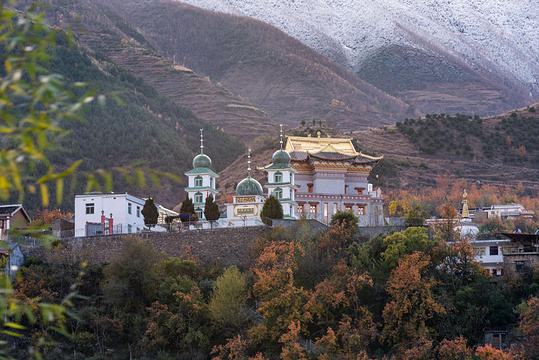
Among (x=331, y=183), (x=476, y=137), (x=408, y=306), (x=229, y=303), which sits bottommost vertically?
(x=408, y=306)

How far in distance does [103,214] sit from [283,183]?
12.8 meters

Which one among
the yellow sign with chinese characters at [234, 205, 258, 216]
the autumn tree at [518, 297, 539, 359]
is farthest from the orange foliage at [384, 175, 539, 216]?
the autumn tree at [518, 297, 539, 359]

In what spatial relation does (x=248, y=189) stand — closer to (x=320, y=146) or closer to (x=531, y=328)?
(x=320, y=146)

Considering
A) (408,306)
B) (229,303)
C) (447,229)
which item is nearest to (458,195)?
(447,229)

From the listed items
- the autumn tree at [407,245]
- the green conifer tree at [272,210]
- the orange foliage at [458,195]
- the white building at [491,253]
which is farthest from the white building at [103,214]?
the orange foliage at [458,195]

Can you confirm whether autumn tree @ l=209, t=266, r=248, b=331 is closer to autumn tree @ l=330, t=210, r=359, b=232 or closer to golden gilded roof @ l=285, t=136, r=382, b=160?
autumn tree @ l=330, t=210, r=359, b=232

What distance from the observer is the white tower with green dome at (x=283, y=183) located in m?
59.1

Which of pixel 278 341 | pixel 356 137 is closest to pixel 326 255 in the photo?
pixel 278 341

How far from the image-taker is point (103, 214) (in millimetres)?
56531

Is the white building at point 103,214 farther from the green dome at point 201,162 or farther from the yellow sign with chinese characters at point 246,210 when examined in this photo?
the yellow sign with chinese characters at point 246,210

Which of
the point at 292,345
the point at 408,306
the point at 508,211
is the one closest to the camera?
the point at 292,345

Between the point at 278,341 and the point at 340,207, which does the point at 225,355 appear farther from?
the point at 340,207

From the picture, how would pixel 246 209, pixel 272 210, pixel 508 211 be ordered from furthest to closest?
pixel 508 211 → pixel 246 209 → pixel 272 210

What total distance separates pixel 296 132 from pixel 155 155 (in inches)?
1182
